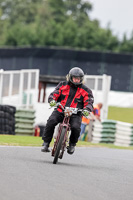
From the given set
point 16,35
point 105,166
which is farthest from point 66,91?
point 16,35

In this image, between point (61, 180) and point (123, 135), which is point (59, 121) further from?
point (123, 135)

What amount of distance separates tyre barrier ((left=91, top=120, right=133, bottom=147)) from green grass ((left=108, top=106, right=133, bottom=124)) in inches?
456

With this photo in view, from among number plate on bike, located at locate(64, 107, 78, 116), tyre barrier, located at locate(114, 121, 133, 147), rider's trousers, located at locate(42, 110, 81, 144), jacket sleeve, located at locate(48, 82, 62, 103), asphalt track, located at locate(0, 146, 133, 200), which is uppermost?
jacket sleeve, located at locate(48, 82, 62, 103)

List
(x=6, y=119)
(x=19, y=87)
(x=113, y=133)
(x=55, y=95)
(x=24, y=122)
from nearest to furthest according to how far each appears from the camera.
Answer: (x=55, y=95) → (x=6, y=119) → (x=113, y=133) → (x=24, y=122) → (x=19, y=87)

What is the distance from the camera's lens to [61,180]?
7961mm

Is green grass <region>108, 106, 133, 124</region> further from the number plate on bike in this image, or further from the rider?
the number plate on bike

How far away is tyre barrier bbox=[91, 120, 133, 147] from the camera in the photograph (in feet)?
70.6

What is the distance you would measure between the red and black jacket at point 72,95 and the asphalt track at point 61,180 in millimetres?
987

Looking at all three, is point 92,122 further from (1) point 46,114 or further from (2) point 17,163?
(2) point 17,163

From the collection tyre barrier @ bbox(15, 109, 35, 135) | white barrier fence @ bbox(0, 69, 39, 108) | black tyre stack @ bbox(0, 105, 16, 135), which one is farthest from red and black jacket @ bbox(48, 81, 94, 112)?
white barrier fence @ bbox(0, 69, 39, 108)

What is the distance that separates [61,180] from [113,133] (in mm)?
14057

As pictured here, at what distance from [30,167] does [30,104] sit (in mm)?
16433

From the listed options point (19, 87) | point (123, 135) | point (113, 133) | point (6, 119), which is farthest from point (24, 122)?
point (123, 135)

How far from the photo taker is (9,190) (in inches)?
261
